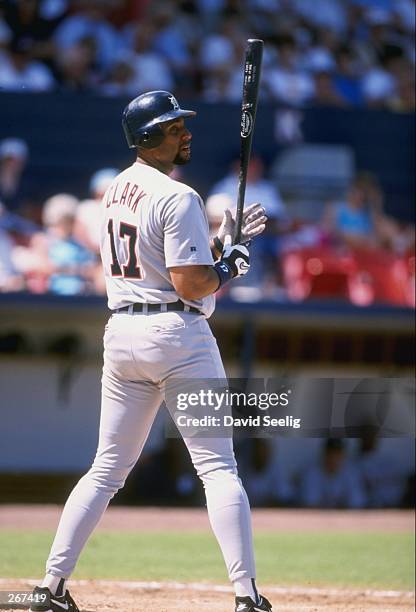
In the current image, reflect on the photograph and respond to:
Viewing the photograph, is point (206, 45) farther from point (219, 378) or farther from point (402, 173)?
point (219, 378)

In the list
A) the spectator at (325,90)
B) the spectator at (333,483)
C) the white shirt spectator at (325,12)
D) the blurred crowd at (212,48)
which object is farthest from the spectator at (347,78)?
the spectator at (333,483)

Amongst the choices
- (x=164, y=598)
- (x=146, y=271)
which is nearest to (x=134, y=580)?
(x=164, y=598)

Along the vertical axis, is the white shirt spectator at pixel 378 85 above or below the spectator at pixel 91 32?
below

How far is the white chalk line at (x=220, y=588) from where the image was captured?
5.38 meters

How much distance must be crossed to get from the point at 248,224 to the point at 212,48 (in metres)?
7.63

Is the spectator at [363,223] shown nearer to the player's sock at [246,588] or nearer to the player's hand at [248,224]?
the player's hand at [248,224]

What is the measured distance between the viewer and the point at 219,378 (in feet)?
13.4

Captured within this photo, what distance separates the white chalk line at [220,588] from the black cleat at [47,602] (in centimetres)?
115

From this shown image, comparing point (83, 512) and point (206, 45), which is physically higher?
point (206, 45)

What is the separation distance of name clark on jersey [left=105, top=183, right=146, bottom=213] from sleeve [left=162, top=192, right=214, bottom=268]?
0.15 meters

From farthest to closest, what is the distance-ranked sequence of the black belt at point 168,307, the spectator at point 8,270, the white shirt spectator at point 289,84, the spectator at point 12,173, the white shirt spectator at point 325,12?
1. the white shirt spectator at point 325,12
2. the white shirt spectator at point 289,84
3. the spectator at point 12,173
4. the spectator at point 8,270
5. the black belt at point 168,307

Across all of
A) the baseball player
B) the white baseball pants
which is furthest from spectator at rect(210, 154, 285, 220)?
the white baseball pants

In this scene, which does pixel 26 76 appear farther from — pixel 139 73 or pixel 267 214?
pixel 267 214

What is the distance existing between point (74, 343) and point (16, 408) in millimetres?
787
